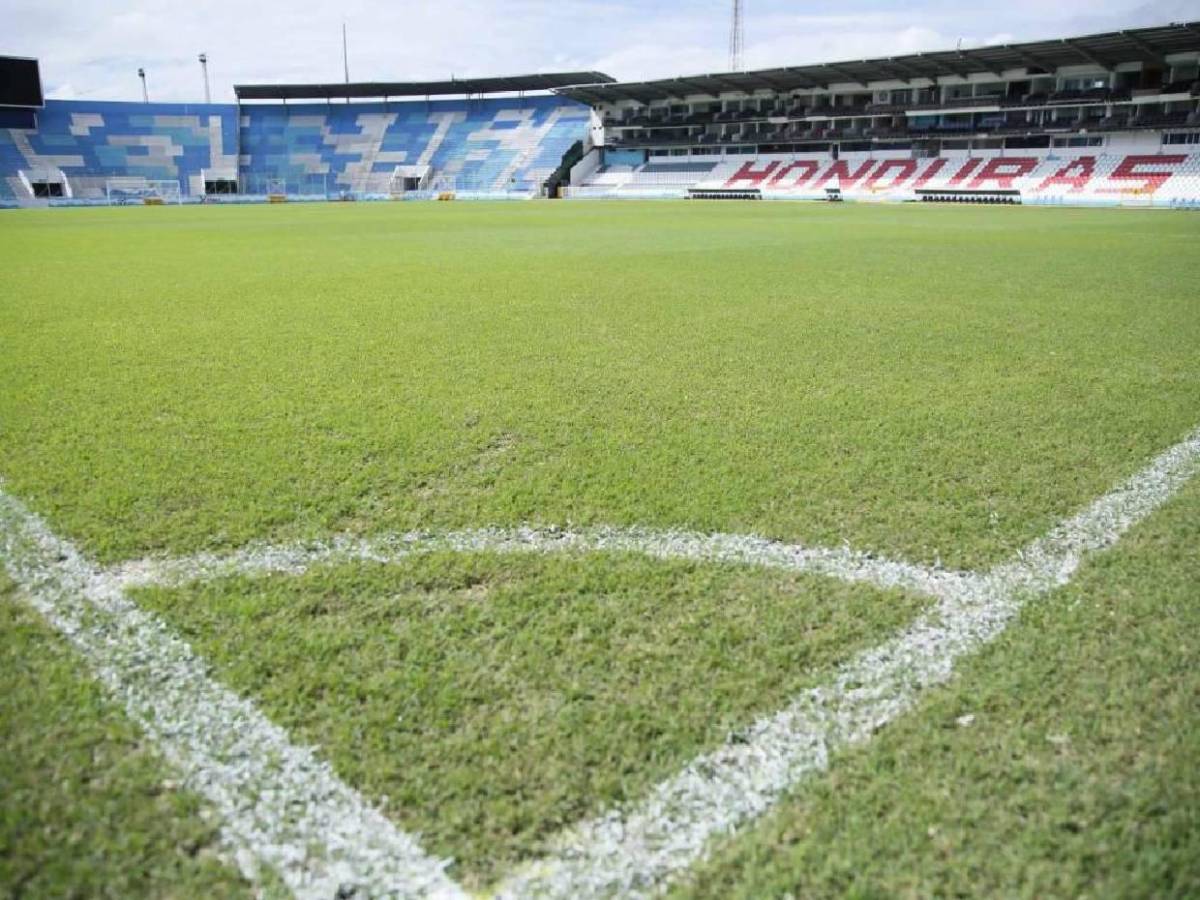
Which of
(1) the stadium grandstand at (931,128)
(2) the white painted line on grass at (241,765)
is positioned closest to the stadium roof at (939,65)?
(1) the stadium grandstand at (931,128)

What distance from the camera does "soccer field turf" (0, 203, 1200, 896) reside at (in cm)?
184

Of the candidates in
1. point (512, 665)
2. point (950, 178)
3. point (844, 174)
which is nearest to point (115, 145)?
point (844, 174)

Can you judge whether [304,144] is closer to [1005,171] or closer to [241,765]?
[1005,171]

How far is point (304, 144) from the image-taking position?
72.5 meters

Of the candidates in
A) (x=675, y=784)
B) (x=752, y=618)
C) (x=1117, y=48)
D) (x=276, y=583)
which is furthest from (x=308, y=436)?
(x=1117, y=48)

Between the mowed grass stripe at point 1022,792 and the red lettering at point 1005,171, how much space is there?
52.6m

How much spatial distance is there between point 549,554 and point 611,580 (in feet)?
1.04

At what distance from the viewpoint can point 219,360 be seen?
6.41 meters

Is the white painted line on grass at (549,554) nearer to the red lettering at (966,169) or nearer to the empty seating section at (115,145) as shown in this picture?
the red lettering at (966,169)

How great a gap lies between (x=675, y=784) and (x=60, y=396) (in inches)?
201

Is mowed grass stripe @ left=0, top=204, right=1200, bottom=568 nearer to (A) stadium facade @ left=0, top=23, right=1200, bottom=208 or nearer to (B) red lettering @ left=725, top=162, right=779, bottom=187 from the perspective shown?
(A) stadium facade @ left=0, top=23, right=1200, bottom=208

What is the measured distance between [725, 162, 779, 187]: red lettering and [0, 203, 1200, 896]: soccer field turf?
55.0m

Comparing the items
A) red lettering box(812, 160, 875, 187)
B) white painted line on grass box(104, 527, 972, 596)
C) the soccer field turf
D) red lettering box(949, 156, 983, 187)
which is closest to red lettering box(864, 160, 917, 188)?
red lettering box(812, 160, 875, 187)

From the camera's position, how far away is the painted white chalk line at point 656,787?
1766mm
